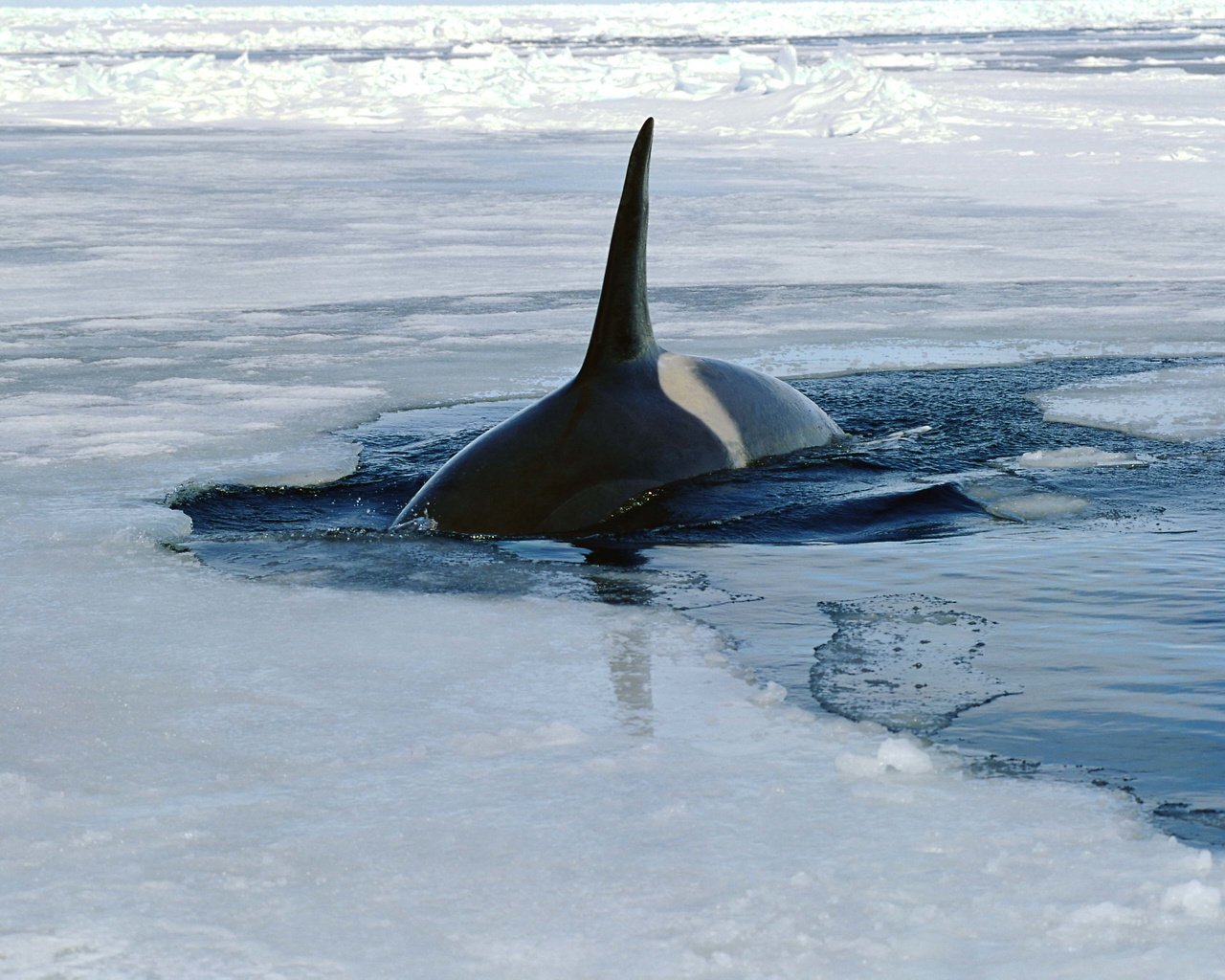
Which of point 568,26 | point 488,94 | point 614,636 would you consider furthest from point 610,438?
point 568,26

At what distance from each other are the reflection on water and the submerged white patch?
0.13 m

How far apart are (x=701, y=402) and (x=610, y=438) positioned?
549mm

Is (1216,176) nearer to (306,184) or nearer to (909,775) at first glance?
(306,184)

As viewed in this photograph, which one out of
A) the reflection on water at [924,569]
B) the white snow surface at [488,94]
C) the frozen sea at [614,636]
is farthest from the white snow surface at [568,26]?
the reflection on water at [924,569]

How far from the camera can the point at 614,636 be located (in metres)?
4.89

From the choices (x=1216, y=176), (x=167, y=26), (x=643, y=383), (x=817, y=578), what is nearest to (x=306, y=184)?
(x=1216, y=176)

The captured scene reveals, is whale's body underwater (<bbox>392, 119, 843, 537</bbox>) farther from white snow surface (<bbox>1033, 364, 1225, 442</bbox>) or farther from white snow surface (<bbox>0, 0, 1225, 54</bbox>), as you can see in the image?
white snow surface (<bbox>0, 0, 1225, 54</bbox>)

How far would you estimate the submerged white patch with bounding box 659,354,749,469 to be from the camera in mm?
6934

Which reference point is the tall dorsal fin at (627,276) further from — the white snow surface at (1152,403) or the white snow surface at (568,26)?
the white snow surface at (568,26)

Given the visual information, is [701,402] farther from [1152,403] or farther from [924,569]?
[1152,403]

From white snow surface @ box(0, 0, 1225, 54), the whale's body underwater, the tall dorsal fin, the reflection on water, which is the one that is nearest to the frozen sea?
the reflection on water

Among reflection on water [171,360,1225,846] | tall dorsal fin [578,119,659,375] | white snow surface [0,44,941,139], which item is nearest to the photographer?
reflection on water [171,360,1225,846]

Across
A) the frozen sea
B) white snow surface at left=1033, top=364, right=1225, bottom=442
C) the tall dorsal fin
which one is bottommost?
the frozen sea

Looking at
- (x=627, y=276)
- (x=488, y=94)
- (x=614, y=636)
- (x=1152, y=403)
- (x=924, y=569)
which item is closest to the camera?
(x=614, y=636)
